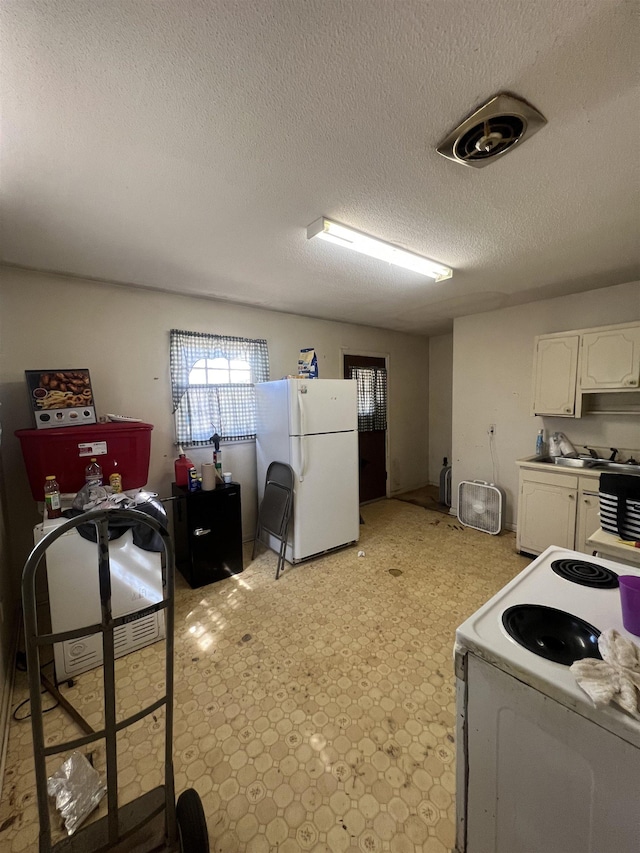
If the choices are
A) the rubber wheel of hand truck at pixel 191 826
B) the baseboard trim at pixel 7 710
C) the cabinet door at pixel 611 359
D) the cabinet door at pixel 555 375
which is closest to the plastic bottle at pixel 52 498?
the baseboard trim at pixel 7 710

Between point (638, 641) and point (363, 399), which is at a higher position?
point (363, 399)

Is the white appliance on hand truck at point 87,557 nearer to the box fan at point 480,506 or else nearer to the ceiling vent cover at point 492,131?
the ceiling vent cover at point 492,131

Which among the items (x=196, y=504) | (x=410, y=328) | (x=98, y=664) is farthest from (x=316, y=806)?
(x=410, y=328)

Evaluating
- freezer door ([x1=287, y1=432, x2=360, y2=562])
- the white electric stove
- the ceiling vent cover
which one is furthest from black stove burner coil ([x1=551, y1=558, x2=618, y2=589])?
freezer door ([x1=287, y1=432, x2=360, y2=562])

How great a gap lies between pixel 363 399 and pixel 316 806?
3677 mm

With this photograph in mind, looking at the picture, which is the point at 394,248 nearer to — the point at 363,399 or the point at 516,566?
the point at 363,399

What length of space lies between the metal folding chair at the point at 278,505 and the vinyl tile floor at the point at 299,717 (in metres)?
0.40

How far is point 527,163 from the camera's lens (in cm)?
131

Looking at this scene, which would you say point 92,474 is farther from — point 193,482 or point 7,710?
point 7,710

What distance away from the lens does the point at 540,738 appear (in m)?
0.77

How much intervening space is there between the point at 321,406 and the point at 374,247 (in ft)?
4.38

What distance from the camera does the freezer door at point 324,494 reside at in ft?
9.38

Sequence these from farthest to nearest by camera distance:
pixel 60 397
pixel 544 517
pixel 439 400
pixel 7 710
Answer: pixel 439 400 < pixel 544 517 < pixel 60 397 < pixel 7 710

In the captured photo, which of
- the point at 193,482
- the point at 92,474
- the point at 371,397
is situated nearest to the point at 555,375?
the point at 371,397
